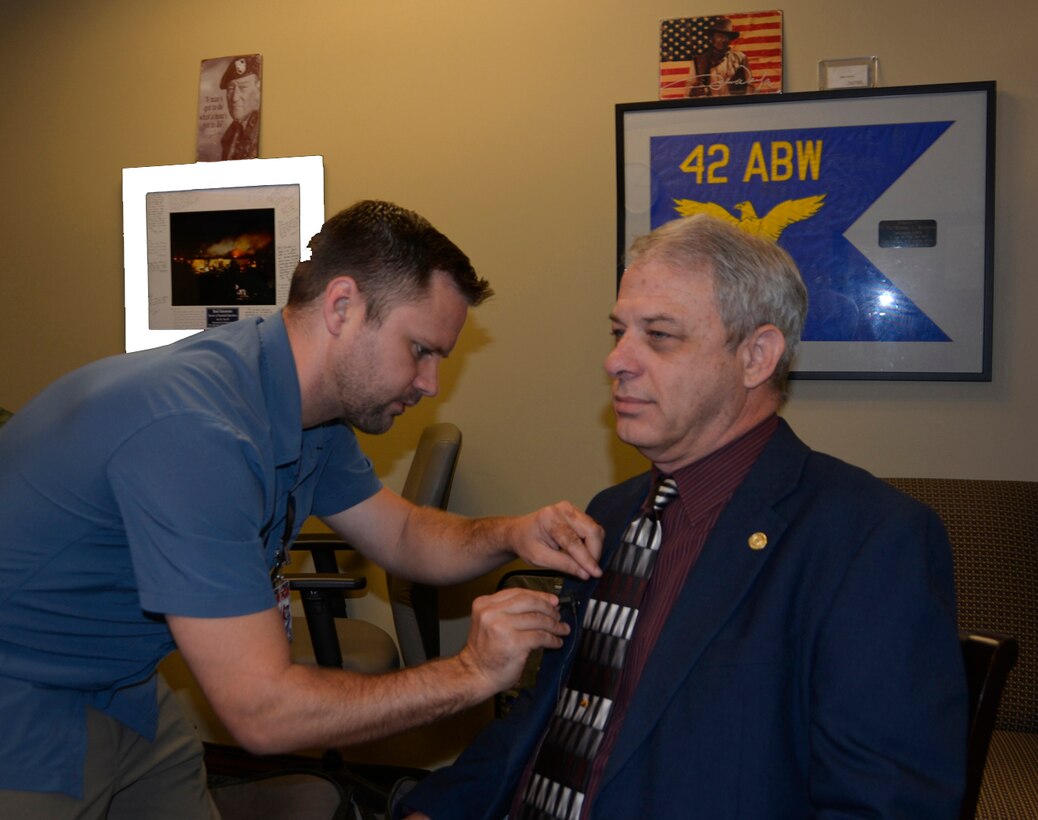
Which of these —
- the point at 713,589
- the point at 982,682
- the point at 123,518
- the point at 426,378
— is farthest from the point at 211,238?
the point at 982,682

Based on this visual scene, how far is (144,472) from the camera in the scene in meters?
1.39

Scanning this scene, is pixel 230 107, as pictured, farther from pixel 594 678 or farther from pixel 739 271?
pixel 594 678

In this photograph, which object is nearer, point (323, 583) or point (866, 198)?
point (323, 583)

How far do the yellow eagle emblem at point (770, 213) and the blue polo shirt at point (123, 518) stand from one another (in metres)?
1.72

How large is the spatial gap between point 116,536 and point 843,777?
3.59ft

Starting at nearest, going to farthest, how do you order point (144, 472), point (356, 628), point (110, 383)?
point (144, 472), point (110, 383), point (356, 628)

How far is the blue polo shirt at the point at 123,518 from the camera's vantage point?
1.38m

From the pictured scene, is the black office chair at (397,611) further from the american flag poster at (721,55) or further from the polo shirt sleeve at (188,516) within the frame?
the american flag poster at (721,55)

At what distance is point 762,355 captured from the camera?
1.62 metres

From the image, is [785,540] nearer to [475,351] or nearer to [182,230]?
[475,351]

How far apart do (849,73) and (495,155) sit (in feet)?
3.68

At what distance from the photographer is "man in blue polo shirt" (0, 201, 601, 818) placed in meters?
1.40

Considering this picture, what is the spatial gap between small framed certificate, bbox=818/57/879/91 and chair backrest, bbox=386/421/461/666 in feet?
4.97

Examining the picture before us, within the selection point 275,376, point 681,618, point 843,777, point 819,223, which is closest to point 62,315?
point 275,376
